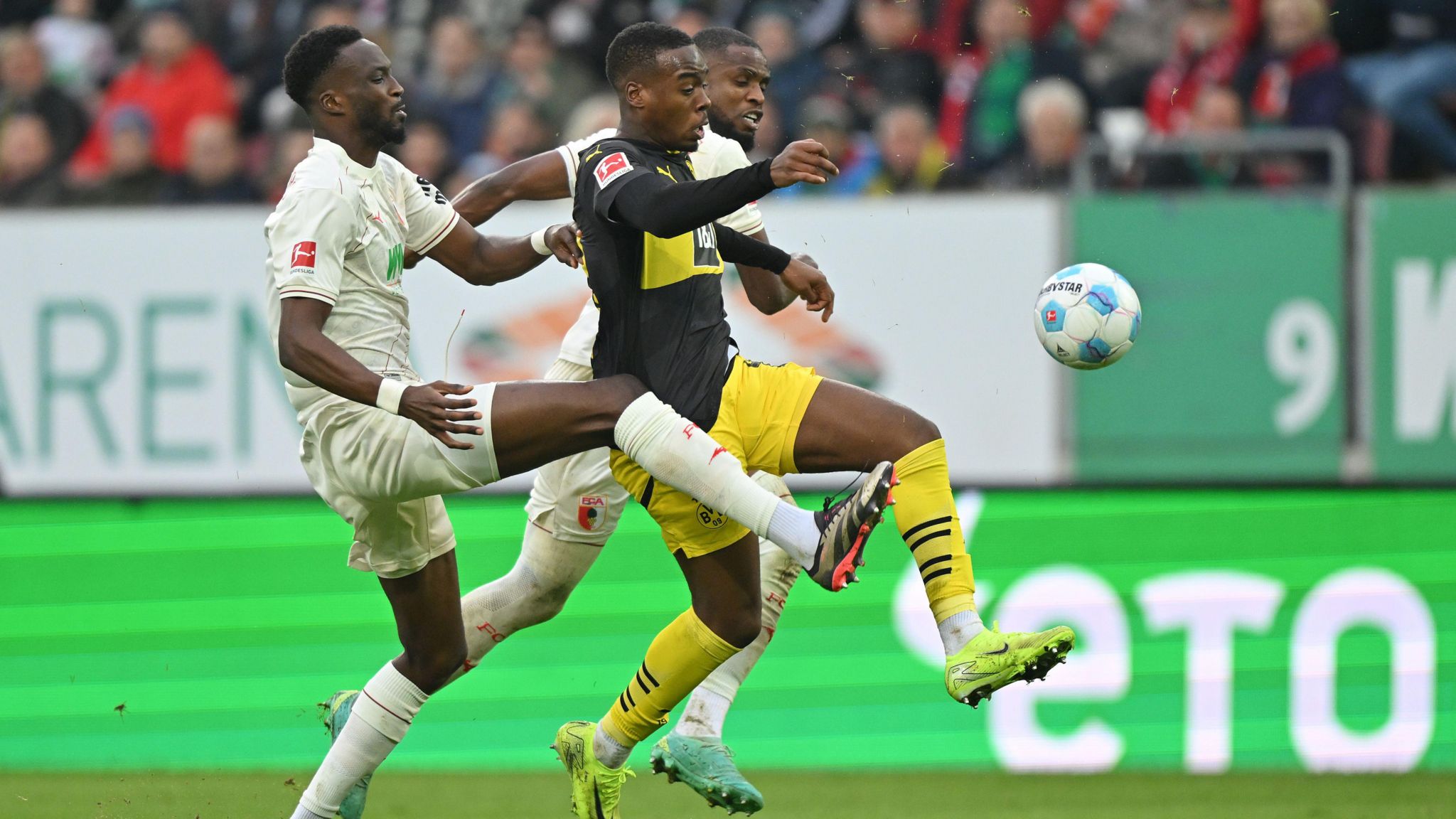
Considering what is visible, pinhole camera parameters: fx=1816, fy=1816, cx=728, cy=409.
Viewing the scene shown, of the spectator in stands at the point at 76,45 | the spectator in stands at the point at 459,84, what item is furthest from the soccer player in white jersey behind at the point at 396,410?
the spectator in stands at the point at 76,45

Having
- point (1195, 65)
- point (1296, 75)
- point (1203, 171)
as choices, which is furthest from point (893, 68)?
point (1296, 75)

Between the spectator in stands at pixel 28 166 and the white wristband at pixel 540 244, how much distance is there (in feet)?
17.3

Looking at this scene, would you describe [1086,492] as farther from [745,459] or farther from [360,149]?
[360,149]

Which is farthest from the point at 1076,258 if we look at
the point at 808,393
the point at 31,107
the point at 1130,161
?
the point at 31,107

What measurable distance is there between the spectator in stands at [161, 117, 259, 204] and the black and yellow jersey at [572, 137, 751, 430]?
5177 mm

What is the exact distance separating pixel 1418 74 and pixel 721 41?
500cm

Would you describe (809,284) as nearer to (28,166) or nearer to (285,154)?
(285,154)

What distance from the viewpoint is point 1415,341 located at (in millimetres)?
8258

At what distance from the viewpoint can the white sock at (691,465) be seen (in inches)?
198

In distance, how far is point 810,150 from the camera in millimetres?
4812

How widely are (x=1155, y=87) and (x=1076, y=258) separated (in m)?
1.69

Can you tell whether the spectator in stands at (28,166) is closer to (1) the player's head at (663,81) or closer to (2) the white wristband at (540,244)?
(2) the white wristband at (540,244)

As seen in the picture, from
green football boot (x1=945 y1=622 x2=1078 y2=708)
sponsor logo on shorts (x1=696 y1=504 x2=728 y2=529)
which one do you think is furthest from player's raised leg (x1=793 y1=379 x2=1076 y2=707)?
sponsor logo on shorts (x1=696 y1=504 x2=728 y2=529)

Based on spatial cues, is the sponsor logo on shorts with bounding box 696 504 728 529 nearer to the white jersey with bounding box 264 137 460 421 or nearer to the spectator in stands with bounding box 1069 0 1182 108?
the white jersey with bounding box 264 137 460 421
